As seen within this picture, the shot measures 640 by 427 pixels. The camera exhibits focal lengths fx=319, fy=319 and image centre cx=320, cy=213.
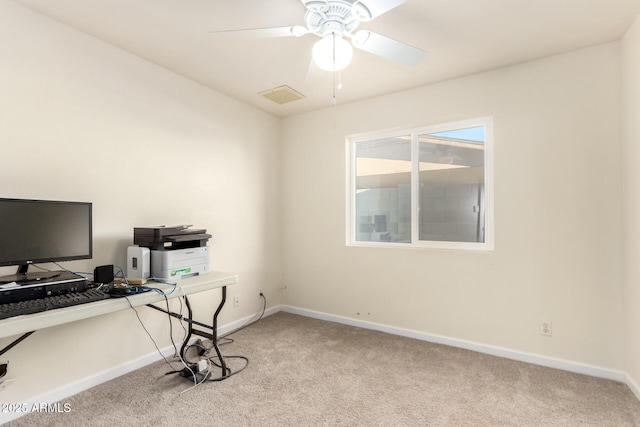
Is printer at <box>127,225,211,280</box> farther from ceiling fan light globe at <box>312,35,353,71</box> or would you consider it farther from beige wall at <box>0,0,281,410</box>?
ceiling fan light globe at <box>312,35,353,71</box>

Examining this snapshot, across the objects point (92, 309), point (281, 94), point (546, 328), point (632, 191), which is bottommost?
point (546, 328)

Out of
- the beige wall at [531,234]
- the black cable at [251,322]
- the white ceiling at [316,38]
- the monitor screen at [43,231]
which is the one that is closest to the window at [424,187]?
the beige wall at [531,234]

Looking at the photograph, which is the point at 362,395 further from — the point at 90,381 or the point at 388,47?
the point at 388,47

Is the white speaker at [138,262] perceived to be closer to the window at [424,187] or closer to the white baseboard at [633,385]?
the window at [424,187]

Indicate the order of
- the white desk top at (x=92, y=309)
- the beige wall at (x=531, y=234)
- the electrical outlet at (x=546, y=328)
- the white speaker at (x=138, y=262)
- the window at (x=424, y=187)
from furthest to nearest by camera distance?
1. the window at (x=424, y=187)
2. the electrical outlet at (x=546, y=328)
3. the beige wall at (x=531, y=234)
4. the white speaker at (x=138, y=262)
5. the white desk top at (x=92, y=309)

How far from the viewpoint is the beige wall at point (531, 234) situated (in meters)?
2.33

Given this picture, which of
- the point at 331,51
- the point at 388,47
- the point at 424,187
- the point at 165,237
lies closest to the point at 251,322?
the point at 165,237

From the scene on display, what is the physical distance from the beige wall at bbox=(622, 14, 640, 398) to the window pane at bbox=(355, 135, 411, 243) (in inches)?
63.1

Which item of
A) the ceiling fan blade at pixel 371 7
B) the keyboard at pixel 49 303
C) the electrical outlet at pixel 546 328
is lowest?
the electrical outlet at pixel 546 328

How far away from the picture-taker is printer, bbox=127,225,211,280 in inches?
88.4

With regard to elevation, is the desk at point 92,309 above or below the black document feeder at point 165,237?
below

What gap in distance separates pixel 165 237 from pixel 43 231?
2.16 ft

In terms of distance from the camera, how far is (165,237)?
2.27 m

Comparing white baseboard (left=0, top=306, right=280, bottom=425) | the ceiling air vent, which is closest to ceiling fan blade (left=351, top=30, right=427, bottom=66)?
the ceiling air vent
